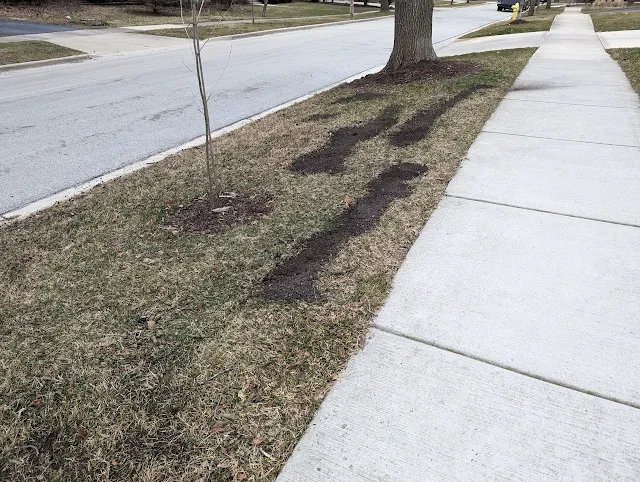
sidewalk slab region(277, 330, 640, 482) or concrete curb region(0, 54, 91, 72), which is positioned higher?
concrete curb region(0, 54, 91, 72)

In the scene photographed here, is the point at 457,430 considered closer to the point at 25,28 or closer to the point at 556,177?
the point at 556,177

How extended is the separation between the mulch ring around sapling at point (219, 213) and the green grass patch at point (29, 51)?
12.2m

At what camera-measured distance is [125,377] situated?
2541 mm

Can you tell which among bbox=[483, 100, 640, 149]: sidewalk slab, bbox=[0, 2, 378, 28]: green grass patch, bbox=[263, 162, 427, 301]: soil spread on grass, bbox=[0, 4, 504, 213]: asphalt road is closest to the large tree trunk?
bbox=[0, 4, 504, 213]: asphalt road

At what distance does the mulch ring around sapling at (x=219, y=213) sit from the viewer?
412 cm

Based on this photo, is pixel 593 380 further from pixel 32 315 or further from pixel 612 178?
pixel 32 315

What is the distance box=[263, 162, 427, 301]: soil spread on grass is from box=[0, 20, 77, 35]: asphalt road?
19503 mm

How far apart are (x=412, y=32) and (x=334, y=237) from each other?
7.15 meters

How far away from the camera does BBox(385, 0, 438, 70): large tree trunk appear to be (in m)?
9.34

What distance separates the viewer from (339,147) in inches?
229

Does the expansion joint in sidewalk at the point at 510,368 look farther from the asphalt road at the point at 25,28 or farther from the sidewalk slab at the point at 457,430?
the asphalt road at the point at 25,28

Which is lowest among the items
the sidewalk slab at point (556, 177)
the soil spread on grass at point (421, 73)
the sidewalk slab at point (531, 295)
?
the sidewalk slab at point (531, 295)

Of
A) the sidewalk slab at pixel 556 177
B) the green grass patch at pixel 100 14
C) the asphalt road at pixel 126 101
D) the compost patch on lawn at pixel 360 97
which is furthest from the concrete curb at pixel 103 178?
the green grass patch at pixel 100 14

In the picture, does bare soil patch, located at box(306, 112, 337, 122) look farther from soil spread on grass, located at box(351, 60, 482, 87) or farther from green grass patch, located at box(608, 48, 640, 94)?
green grass patch, located at box(608, 48, 640, 94)
